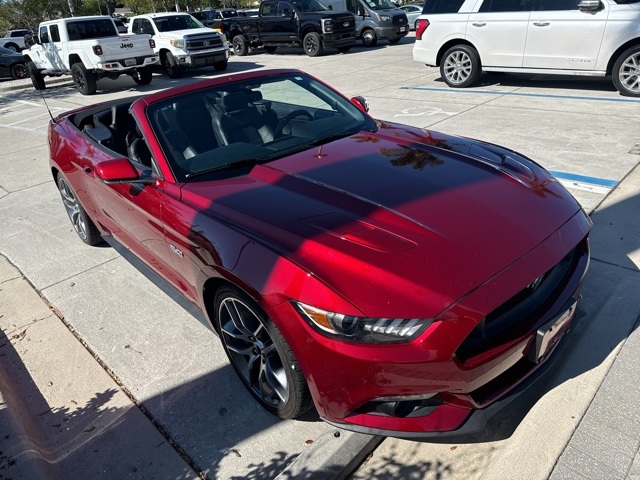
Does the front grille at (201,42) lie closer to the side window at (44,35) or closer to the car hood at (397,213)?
the side window at (44,35)

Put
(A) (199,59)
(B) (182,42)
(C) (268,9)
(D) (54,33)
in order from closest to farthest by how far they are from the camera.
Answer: (D) (54,33)
(B) (182,42)
(A) (199,59)
(C) (268,9)

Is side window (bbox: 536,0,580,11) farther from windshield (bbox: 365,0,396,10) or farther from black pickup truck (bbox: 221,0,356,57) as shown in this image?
windshield (bbox: 365,0,396,10)

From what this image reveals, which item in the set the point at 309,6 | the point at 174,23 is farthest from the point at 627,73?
the point at 174,23

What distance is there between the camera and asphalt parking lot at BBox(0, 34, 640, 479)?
8.11 ft

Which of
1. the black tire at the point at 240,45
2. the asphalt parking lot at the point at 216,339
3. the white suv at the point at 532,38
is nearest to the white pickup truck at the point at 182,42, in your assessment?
the black tire at the point at 240,45

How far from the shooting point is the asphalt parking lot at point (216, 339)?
247 centimetres

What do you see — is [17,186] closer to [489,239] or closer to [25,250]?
[25,250]

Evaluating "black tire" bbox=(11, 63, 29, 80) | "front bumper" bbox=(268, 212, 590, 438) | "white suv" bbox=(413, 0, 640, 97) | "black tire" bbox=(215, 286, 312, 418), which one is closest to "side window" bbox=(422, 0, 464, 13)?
"white suv" bbox=(413, 0, 640, 97)

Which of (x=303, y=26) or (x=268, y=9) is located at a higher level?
(x=268, y=9)

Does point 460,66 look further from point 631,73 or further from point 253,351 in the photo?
point 253,351

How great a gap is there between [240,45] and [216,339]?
19.2 metres

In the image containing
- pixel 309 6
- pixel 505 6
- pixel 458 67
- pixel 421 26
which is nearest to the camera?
pixel 505 6

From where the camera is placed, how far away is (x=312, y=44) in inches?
696

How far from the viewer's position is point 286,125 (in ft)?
11.8
